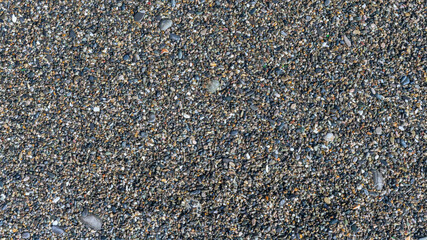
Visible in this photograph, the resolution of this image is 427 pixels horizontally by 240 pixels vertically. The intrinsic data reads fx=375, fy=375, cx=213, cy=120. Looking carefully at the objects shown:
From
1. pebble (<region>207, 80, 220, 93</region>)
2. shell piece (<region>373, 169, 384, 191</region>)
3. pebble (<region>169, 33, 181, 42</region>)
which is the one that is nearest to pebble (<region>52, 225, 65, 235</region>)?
pebble (<region>207, 80, 220, 93</region>)

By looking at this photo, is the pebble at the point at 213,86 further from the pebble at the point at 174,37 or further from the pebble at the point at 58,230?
the pebble at the point at 58,230

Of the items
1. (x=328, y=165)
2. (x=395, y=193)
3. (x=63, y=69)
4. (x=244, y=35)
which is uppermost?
(x=63, y=69)

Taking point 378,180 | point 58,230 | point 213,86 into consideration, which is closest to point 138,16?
point 213,86

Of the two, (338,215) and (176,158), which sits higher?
(176,158)

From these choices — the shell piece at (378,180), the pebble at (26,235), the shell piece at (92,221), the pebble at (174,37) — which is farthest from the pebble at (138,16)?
the shell piece at (378,180)

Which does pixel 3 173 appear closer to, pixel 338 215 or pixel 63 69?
pixel 63 69

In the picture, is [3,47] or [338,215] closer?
[338,215]

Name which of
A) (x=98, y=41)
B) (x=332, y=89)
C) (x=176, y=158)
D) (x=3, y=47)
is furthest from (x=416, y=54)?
(x=3, y=47)
